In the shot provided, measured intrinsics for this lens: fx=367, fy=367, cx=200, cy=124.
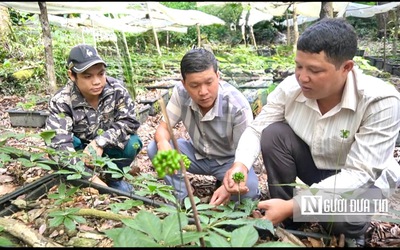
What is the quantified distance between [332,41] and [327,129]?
0.38m

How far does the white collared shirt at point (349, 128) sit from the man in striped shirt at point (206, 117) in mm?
243

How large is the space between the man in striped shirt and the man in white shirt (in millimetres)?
235

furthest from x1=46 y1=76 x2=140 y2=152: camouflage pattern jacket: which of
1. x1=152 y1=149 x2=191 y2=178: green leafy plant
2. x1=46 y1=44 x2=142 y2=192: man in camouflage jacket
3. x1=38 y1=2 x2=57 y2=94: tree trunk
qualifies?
x1=38 y1=2 x2=57 y2=94: tree trunk

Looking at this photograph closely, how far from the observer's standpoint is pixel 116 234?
71cm

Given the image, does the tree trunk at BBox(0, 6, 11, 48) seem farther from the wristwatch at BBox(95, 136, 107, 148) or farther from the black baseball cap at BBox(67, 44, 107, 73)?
the wristwatch at BBox(95, 136, 107, 148)

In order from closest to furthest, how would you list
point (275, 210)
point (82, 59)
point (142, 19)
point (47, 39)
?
1. point (275, 210)
2. point (82, 59)
3. point (47, 39)
4. point (142, 19)

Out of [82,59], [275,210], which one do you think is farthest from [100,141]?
[275,210]

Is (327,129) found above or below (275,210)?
above

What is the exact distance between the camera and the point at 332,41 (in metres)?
1.23

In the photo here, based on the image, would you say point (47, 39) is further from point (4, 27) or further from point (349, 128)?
point (4, 27)

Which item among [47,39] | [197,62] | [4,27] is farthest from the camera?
[4,27]

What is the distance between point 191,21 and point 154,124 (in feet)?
24.0

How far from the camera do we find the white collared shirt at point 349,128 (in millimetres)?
1279

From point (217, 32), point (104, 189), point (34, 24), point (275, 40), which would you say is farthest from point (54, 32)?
point (275, 40)
